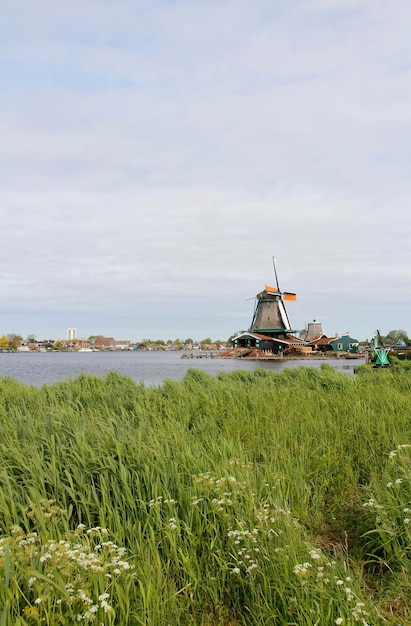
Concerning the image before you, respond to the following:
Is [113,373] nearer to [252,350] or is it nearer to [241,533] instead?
[241,533]

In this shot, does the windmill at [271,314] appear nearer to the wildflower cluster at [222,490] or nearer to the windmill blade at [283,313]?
the windmill blade at [283,313]

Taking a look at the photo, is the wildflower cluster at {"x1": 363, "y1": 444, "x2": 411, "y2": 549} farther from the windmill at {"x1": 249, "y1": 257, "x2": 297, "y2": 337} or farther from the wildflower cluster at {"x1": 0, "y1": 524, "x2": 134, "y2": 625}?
the windmill at {"x1": 249, "y1": 257, "x2": 297, "y2": 337}

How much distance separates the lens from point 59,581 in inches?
100

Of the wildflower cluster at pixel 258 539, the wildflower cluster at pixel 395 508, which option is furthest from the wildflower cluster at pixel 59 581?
the wildflower cluster at pixel 395 508

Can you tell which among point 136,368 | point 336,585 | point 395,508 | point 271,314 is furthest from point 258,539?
point 271,314

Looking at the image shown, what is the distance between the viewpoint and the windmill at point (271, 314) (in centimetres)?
7312

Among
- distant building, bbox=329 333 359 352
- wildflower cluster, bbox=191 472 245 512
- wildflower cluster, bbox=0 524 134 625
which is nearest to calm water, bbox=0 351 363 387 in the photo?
wildflower cluster, bbox=191 472 245 512

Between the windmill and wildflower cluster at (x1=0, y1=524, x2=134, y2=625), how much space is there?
70836 mm

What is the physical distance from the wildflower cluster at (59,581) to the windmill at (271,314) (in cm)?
7084

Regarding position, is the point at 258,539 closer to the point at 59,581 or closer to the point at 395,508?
the point at 395,508

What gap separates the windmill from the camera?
2879 inches

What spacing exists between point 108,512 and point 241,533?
43.0 inches

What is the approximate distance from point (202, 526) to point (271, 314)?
70.4 metres

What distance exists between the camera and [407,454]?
4879 millimetres
